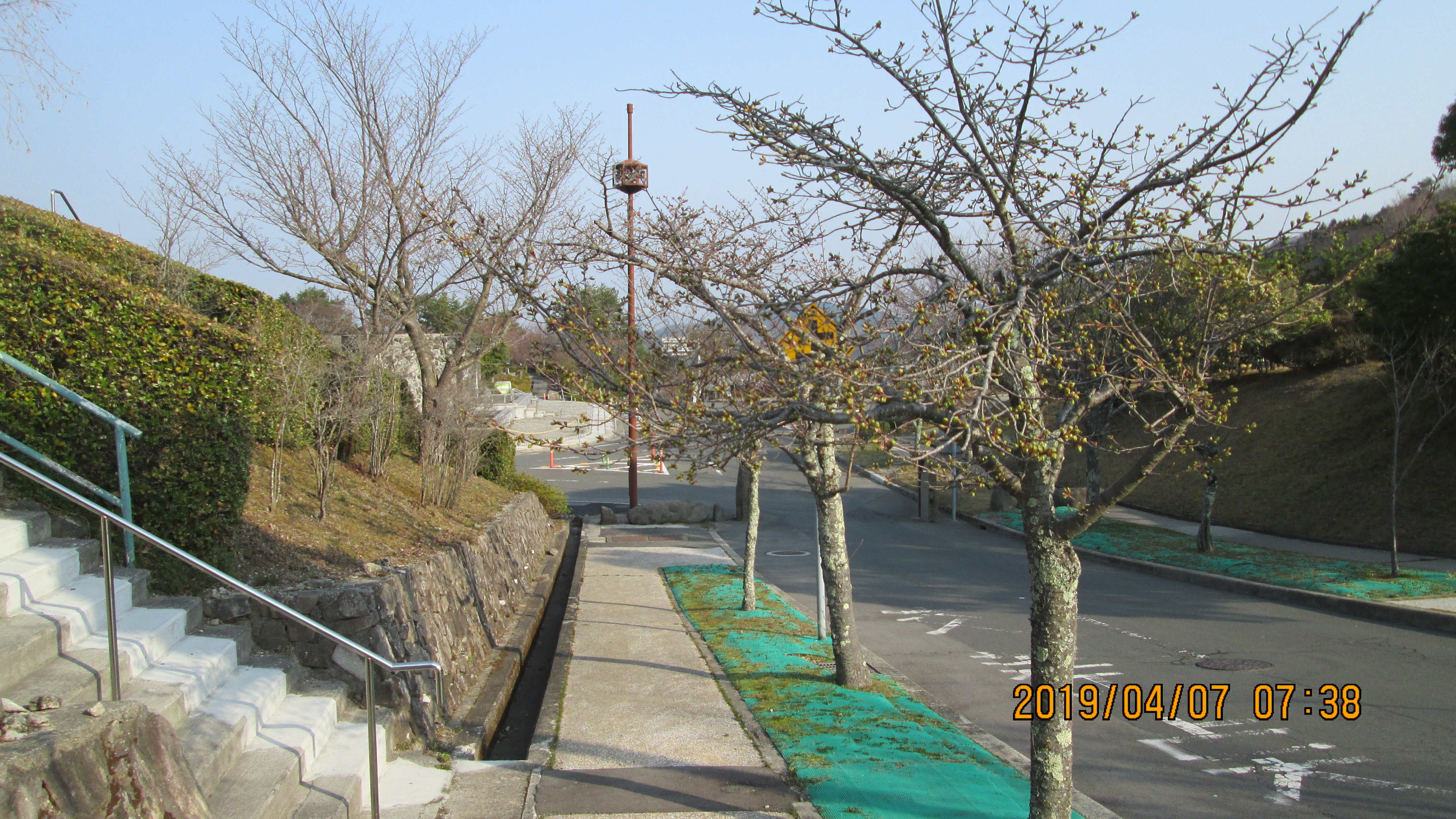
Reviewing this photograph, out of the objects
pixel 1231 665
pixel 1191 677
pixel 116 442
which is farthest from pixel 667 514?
pixel 116 442

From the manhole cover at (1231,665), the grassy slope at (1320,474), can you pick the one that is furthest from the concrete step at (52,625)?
the grassy slope at (1320,474)

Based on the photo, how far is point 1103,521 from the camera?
2061 centimetres

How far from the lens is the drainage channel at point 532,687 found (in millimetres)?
7762

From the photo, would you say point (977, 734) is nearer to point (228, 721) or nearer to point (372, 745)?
point (372, 745)

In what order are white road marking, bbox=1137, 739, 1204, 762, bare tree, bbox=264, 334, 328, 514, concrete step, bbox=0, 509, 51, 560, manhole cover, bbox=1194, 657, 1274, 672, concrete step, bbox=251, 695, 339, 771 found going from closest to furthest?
concrete step, bbox=251, 695, 339, 771 → concrete step, bbox=0, 509, 51, 560 → white road marking, bbox=1137, 739, 1204, 762 → bare tree, bbox=264, 334, 328, 514 → manhole cover, bbox=1194, 657, 1274, 672

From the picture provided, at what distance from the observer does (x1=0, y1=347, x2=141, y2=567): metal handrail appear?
5484 mm

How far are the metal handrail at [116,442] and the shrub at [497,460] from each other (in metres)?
12.1

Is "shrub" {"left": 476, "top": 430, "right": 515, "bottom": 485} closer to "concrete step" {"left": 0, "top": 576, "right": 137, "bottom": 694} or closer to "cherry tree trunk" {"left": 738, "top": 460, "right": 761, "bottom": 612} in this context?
"cherry tree trunk" {"left": 738, "top": 460, "right": 761, "bottom": 612}

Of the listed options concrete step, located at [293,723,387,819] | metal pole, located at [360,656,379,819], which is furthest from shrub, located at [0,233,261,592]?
metal pole, located at [360,656,379,819]

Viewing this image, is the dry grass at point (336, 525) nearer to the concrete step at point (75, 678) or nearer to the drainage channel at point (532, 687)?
the drainage channel at point (532, 687)

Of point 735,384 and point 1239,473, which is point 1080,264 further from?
point 1239,473

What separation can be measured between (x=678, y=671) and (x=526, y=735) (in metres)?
1.63

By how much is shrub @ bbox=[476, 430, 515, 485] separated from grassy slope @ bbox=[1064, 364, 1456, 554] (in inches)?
488

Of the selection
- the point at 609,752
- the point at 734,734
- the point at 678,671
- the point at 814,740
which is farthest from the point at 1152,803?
the point at 678,671
